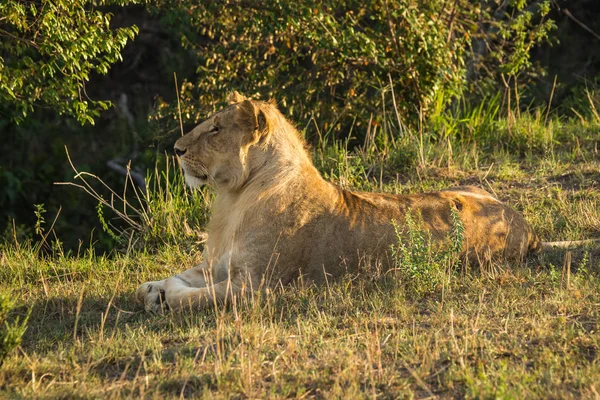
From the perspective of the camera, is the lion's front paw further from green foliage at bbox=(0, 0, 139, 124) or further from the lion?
green foliage at bbox=(0, 0, 139, 124)

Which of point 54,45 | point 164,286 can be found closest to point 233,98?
point 164,286

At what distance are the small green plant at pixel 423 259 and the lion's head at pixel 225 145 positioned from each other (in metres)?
0.96

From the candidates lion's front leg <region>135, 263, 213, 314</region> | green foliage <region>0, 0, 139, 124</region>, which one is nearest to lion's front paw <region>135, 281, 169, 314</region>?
lion's front leg <region>135, 263, 213, 314</region>

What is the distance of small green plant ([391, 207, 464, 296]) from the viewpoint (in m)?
5.70

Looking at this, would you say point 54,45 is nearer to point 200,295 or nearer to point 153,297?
point 153,297

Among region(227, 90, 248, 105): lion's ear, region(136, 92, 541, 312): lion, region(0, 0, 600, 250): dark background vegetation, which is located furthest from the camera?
region(0, 0, 600, 250): dark background vegetation

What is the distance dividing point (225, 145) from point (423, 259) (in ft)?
4.42

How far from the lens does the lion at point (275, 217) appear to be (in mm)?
5793

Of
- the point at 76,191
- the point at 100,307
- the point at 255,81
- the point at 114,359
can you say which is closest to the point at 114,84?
the point at 76,191

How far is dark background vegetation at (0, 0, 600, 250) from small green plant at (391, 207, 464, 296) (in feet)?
9.10

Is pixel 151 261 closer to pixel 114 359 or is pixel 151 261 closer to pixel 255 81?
pixel 114 359

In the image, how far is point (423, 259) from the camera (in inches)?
226

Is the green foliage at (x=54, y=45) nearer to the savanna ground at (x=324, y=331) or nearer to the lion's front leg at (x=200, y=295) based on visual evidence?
the savanna ground at (x=324, y=331)

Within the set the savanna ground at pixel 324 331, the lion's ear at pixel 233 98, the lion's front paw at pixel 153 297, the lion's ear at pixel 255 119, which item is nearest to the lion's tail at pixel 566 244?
the savanna ground at pixel 324 331
